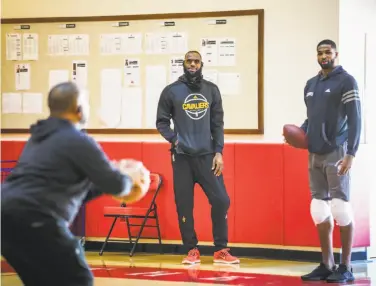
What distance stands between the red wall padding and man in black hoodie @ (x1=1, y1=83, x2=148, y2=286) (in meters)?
3.62

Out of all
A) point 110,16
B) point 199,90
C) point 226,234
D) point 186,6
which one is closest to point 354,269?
point 226,234

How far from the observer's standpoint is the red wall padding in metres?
6.29

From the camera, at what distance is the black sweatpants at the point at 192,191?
5977mm

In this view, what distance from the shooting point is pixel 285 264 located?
6090 millimetres

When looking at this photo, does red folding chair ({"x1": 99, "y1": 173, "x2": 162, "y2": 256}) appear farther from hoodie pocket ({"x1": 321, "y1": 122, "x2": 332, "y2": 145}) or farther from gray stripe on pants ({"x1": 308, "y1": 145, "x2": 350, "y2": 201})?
hoodie pocket ({"x1": 321, "y1": 122, "x2": 332, "y2": 145})

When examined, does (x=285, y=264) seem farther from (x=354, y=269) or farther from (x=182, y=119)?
(x=182, y=119)

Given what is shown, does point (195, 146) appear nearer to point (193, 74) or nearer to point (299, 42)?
point (193, 74)

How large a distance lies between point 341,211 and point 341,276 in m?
0.49

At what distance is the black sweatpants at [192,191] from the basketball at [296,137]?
0.94 metres

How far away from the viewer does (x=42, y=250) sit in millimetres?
2793

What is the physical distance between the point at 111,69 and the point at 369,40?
101 inches

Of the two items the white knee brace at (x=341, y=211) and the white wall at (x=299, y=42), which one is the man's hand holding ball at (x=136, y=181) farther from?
the white wall at (x=299, y=42)

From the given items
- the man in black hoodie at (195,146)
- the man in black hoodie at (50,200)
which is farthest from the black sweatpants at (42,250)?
the man in black hoodie at (195,146)

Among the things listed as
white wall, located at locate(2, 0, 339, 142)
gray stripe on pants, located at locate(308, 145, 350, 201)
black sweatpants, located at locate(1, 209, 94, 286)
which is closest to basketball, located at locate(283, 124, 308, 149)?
gray stripe on pants, located at locate(308, 145, 350, 201)
